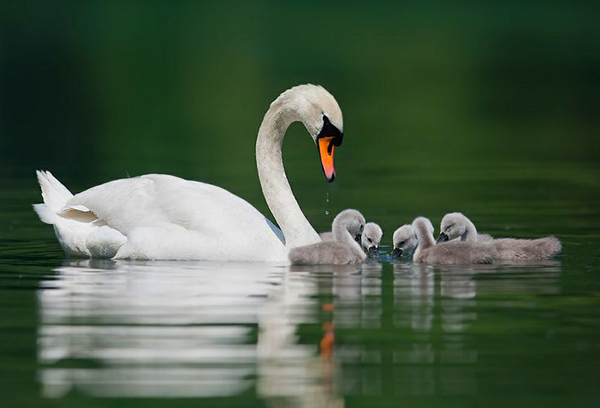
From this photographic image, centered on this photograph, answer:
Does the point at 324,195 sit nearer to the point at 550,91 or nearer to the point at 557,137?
the point at 557,137

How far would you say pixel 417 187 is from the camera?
73.2 feet

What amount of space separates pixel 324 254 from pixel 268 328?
3373mm

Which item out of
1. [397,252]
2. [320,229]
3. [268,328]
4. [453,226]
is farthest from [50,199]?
[268,328]

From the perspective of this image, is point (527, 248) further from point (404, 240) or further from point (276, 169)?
point (276, 169)

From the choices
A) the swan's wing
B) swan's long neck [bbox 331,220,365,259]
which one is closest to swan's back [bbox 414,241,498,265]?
swan's long neck [bbox 331,220,365,259]

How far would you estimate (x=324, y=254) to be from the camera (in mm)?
15258

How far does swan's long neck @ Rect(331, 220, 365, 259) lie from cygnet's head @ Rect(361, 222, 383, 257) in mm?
170

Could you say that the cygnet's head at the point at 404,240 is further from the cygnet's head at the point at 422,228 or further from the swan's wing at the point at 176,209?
the swan's wing at the point at 176,209

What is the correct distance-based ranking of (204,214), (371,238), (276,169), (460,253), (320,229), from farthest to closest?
(320,229) < (276,169) < (371,238) < (204,214) < (460,253)

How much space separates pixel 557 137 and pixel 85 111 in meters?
12.4

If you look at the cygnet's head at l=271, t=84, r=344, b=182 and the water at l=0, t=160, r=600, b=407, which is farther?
the cygnet's head at l=271, t=84, r=344, b=182

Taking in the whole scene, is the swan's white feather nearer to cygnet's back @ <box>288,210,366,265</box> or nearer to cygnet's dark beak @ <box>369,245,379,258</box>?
cygnet's back @ <box>288,210,366,265</box>

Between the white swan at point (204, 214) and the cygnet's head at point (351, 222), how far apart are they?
262mm

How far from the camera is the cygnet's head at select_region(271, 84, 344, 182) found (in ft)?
51.1
